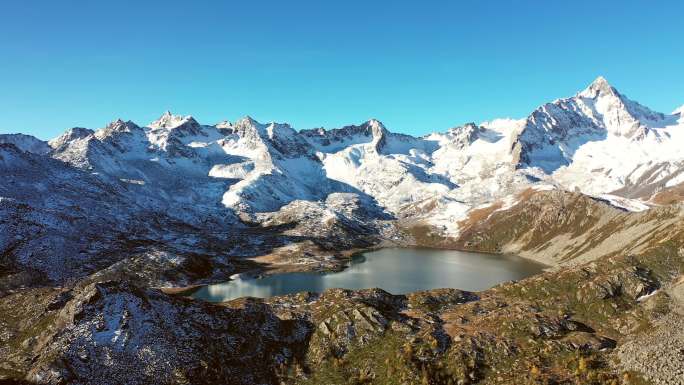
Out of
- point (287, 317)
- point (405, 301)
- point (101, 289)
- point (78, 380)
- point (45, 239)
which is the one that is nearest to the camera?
point (78, 380)

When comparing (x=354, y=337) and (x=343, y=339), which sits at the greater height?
(x=354, y=337)

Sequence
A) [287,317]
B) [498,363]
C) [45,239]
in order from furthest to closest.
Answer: [45,239] < [287,317] < [498,363]

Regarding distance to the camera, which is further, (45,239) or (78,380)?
(45,239)

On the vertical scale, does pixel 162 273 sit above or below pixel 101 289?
below

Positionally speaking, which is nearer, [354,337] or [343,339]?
[343,339]

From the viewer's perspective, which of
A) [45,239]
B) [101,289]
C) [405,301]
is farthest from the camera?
[45,239]

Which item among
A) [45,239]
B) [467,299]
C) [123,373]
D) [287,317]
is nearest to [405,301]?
[467,299]

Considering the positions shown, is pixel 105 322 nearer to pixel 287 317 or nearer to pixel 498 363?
pixel 287 317

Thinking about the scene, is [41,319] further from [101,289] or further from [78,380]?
[78,380]

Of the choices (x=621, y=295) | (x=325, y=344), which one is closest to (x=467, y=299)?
(x=621, y=295)
